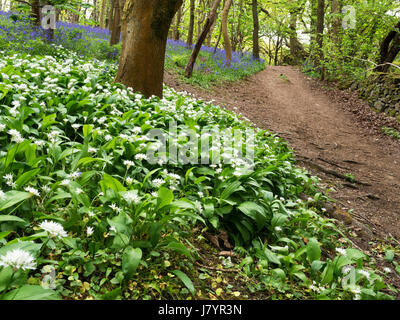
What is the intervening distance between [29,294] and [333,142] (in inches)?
315

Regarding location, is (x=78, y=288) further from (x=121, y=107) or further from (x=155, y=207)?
(x=121, y=107)

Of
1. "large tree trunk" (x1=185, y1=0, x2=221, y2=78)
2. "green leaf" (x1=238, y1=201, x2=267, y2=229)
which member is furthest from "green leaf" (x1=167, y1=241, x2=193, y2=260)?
"large tree trunk" (x1=185, y1=0, x2=221, y2=78)

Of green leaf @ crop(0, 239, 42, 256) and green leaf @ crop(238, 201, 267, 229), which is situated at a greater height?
green leaf @ crop(0, 239, 42, 256)

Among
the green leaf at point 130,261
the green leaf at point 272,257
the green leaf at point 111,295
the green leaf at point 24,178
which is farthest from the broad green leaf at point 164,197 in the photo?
the green leaf at point 272,257

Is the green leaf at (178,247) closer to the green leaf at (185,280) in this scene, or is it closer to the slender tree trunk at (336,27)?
the green leaf at (185,280)

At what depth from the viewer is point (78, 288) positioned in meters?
1.68

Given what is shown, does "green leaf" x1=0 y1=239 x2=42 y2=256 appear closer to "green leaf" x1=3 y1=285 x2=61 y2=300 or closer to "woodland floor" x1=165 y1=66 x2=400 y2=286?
"green leaf" x1=3 y1=285 x2=61 y2=300

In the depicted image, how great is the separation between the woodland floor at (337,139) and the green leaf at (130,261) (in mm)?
3072

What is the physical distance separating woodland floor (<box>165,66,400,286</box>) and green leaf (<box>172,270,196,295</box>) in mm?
2687

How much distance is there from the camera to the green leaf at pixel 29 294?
50.7 inches

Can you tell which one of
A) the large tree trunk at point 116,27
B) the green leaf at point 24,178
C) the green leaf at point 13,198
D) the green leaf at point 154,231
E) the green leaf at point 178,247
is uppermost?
the large tree trunk at point 116,27

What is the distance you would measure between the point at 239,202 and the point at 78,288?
1624 mm

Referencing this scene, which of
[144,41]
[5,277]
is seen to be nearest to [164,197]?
[5,277]

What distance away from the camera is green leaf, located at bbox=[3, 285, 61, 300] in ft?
4.22
